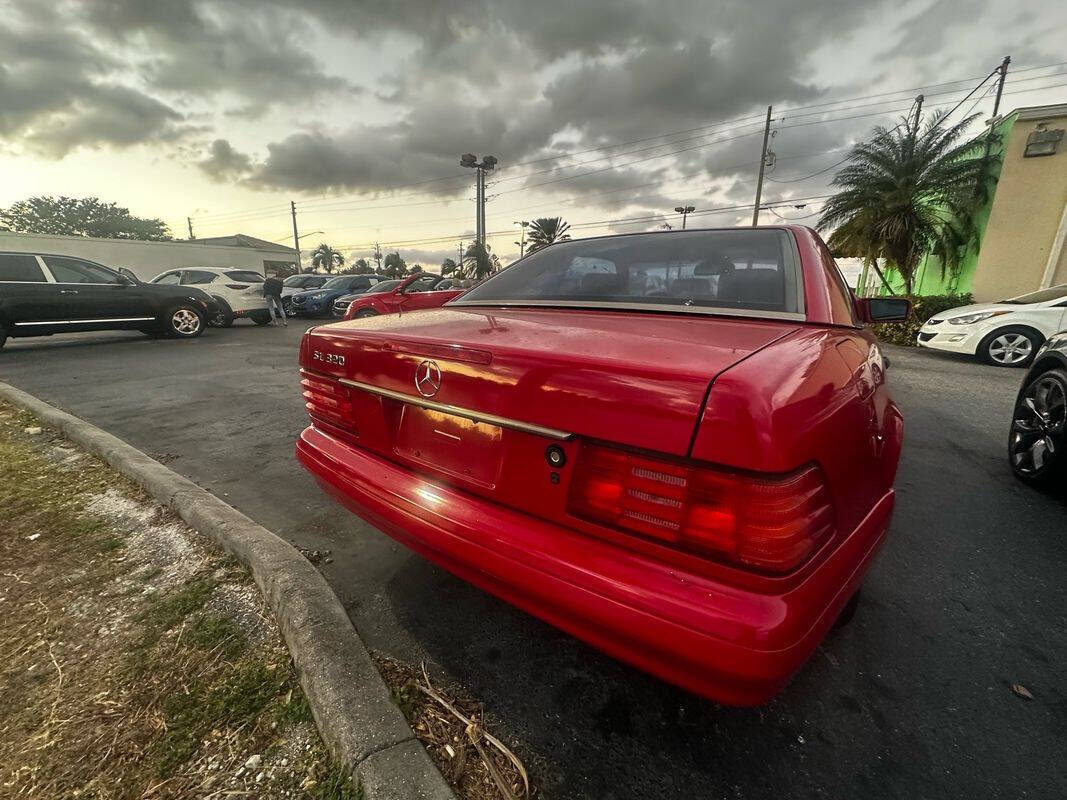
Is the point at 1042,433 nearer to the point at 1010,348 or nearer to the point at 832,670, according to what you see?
the point at 832,670

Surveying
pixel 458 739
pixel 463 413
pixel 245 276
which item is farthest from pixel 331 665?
pixel 245 276

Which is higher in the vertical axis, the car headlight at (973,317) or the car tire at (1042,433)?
the car headlight at (973,317)

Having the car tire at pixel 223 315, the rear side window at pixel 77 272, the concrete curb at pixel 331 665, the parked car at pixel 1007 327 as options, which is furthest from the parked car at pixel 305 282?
the parked car at pixel 1007 327

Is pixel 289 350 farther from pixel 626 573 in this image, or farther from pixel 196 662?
pixel 626 573

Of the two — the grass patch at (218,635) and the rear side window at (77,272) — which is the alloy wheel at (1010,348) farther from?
the rear side window at (77,272)

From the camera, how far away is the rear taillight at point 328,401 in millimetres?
1786

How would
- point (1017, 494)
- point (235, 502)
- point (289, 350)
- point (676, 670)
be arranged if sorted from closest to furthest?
point (676, 670) → point (235, 502) → point (1017, 494) → point (289, 350)

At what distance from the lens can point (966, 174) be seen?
1251 cm

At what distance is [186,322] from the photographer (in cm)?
964

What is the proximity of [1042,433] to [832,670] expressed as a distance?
9.34ft

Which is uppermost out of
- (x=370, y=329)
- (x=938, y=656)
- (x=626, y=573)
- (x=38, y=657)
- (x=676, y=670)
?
(x=370, y=329)

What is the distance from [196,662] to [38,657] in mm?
524

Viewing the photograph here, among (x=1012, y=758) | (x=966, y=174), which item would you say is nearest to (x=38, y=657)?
A: (x=1012, y=758)

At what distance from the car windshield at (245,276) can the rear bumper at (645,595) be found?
12.8m
